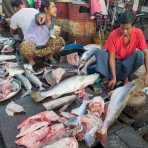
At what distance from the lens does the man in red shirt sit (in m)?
4.99

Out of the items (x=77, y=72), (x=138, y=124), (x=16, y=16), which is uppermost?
(x=16, y=16)

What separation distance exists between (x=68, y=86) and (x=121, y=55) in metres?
1.01

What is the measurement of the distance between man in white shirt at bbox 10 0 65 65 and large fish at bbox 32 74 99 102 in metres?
1.50

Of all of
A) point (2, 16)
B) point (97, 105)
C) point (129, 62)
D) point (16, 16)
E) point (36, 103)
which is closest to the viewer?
point (97, 105)

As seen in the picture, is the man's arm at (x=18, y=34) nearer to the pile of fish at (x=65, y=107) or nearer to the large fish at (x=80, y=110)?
the pile of fish at (x=65, y=107)

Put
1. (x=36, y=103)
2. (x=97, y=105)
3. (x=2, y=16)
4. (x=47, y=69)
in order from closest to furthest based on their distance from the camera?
(x=97, y=105), (x=36, y=103), (x=47, y=69), (x=2, y=16)

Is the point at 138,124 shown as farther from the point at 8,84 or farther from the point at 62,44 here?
the point at 62,44

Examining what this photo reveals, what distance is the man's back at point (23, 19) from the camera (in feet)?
21.0

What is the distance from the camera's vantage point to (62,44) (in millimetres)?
6594

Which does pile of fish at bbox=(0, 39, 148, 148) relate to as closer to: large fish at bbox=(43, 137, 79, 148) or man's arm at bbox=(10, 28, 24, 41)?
large fish at bbox=(43, 137, 79, 148)

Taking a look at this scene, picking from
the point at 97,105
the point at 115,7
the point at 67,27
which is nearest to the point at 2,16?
the point at 67,27

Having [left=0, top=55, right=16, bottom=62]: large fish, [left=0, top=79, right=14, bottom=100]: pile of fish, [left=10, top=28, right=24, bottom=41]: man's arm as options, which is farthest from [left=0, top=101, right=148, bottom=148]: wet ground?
[left=10, top=28, right=24, bottom=41]: man's arm

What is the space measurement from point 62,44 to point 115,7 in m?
1.93

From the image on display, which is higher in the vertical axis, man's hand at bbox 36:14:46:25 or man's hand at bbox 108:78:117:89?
man's hand at bbox 36:14:46:25
